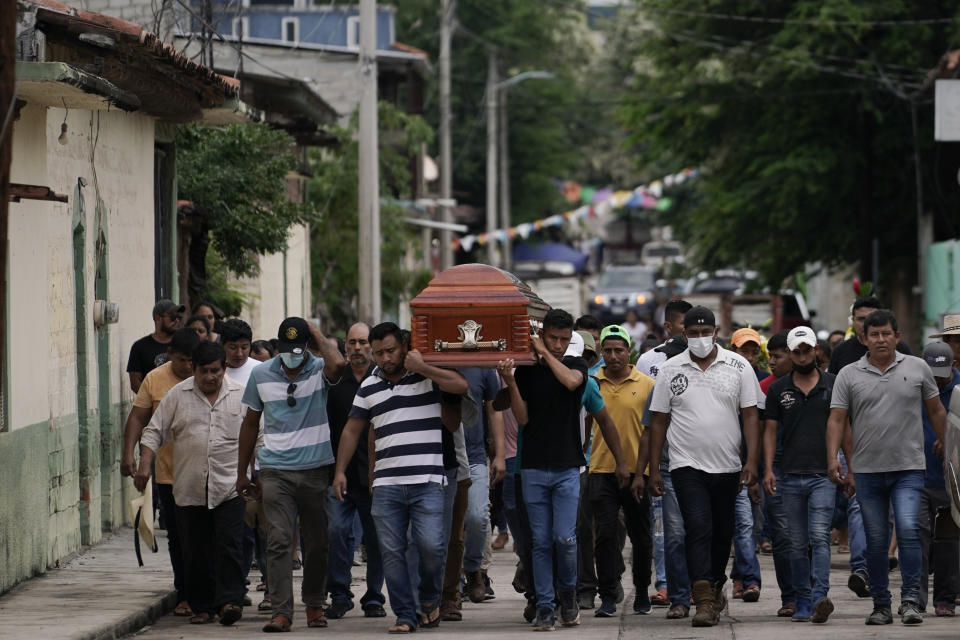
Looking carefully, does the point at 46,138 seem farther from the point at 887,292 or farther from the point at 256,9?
the point at 256,9

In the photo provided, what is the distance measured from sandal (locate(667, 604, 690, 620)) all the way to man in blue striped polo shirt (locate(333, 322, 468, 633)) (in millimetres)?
1655

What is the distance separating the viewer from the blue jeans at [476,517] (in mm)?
12461

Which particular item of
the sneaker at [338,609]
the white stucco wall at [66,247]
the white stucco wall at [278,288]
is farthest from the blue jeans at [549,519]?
the white stucco wall at [278,288]

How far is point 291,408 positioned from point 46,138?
13.2ft

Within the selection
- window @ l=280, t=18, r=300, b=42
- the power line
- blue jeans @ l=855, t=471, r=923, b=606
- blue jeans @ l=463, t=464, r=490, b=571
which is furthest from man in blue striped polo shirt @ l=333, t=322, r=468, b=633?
window @ l=280, t=18, r=300, b=42

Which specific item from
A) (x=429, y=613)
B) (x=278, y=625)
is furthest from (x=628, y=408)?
(x=278, y=625)

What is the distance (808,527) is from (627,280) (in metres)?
46.4

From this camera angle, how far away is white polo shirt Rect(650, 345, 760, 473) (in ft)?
37.1

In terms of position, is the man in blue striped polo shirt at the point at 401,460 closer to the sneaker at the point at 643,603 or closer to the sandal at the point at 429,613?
the sandal at the point at 429,613

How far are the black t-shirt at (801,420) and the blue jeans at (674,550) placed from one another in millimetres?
765

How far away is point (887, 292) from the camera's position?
36.8 meters

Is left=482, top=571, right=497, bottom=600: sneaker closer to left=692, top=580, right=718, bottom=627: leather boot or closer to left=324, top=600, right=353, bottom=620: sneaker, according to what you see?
left=324, top=600, right=353, bottom=620: sneaker

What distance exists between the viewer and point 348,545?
12125 millimetres

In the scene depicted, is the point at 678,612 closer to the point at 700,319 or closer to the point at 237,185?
the point at 700,319
